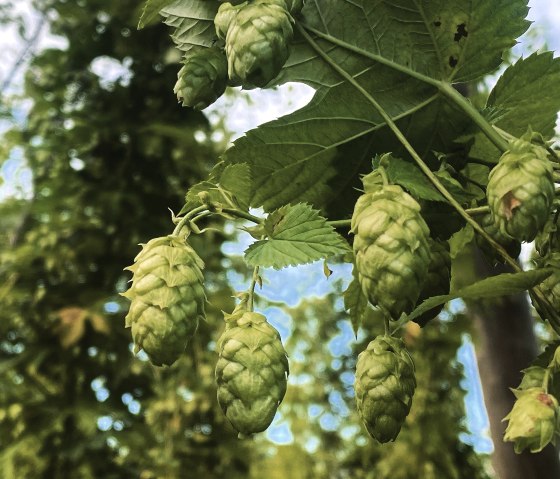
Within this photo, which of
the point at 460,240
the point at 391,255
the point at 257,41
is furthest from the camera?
the point at 460,240

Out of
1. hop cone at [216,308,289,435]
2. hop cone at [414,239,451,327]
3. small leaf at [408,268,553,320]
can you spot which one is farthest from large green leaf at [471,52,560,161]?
hop cone at [216,308,289,435]

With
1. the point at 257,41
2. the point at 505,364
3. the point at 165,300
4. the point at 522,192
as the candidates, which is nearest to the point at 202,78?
the point at 257,41

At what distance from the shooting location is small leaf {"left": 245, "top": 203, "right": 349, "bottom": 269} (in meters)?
0.73

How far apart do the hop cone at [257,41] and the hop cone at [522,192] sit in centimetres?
23

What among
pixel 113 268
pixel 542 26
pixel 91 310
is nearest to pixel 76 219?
pixel 113 268

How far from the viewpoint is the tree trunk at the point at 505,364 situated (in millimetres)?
1313

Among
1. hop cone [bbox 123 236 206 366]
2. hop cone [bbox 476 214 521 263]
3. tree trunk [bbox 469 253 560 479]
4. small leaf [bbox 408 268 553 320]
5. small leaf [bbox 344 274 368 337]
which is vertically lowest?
tree trunk [bbox 469 253 560 479]

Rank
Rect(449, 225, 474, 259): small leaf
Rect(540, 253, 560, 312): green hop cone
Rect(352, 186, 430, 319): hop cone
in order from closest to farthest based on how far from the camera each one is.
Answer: Rect(352, 186, 430, 319): hop cone → Rect(540, 253, 560, 312): green hop cone → Rect(449, 225, 474, 259): small leaf

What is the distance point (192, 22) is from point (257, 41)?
0.69ft

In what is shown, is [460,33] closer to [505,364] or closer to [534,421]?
[534,421]

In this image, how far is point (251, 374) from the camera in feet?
2.11

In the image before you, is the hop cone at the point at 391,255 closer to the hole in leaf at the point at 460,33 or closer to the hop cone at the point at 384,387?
the hop cone at the point at 384,387

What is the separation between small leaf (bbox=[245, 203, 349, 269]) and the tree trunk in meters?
0.61

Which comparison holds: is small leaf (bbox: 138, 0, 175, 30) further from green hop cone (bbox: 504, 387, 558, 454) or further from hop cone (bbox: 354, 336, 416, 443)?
green hop cone (bbox: 504, 387, 558, 454)
